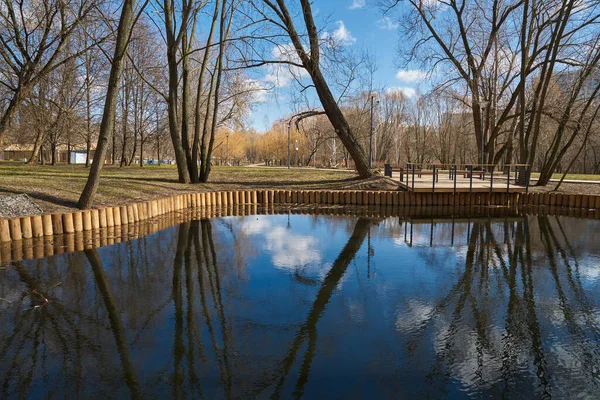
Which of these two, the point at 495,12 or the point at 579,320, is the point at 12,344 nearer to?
the point at 579,320

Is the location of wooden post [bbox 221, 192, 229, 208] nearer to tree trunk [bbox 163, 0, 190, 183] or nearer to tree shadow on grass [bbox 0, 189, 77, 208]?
tree trunk [bbox 163, 0, 190, 183]

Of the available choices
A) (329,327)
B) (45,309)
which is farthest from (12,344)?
(329,327)

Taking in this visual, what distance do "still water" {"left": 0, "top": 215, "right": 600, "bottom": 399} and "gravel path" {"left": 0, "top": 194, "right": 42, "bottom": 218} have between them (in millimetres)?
2704

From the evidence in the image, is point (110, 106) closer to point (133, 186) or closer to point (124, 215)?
point (124, 215)

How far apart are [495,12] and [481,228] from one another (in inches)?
606

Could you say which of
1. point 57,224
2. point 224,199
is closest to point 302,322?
point 57,224

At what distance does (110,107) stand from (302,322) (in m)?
8.78

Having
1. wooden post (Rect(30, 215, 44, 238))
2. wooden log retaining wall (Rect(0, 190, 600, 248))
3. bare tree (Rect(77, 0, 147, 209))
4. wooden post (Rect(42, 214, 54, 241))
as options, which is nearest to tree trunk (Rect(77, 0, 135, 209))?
bare tree (Rect(77, 0, 147, 209))

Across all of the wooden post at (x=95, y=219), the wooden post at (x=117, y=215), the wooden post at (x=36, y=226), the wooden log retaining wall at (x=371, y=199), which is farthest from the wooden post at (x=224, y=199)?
the wooden post at (x=36, y=226)

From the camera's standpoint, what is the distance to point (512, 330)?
4574 mm

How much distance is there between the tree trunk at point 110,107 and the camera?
10.7 meters

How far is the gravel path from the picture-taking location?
9156mm

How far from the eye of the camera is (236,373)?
11.9 ft

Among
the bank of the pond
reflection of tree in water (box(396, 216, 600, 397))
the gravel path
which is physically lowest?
reflection of tree in water (box(396, 216, 600, 397))
